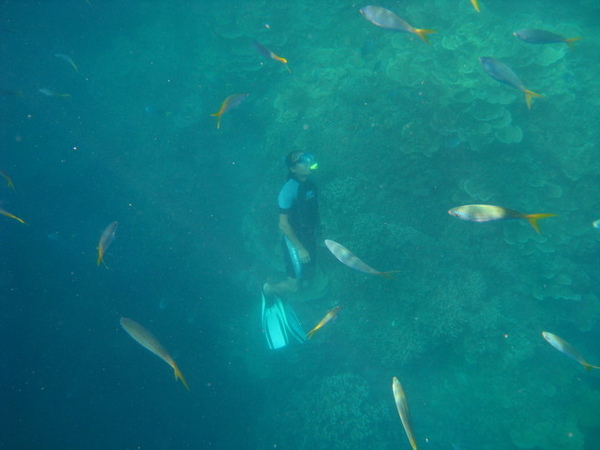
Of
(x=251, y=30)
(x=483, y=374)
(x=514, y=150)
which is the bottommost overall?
(x=483, y=374)

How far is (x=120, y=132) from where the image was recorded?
10.6 metres

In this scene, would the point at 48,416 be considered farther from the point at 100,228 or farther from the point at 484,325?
the point at 484,325

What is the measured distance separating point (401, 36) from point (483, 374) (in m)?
8.36

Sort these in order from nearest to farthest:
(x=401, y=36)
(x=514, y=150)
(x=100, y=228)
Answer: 1. (x=514, y=150)
2. (x=401, y=36)
3. (x=100, y=228)

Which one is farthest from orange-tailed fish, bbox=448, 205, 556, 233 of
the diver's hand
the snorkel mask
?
the diver's hand

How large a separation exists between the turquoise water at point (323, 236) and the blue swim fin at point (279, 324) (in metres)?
1.19

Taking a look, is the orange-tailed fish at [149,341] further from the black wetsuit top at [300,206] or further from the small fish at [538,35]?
the small fish at [538,35]

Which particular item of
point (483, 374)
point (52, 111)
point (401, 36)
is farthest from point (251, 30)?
point (483, 374)

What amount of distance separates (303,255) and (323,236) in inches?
60.2

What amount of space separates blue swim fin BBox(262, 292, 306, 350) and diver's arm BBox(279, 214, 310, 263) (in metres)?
1.40

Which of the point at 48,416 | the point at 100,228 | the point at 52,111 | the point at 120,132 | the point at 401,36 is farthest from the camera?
the point at 52,111

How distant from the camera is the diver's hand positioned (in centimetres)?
566

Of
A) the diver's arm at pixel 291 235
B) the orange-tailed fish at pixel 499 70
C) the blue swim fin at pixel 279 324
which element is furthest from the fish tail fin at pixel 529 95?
the blue swim fin at pixel 279 324

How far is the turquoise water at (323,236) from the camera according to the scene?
245 inches
